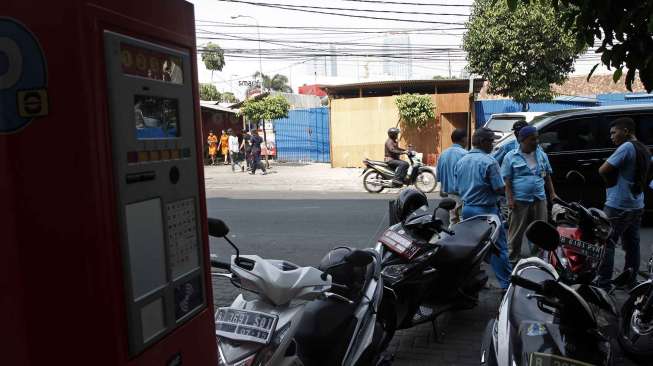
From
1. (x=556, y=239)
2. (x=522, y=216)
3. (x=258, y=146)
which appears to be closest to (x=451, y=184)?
(x=522, y=216)

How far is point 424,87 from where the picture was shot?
62.8 feet

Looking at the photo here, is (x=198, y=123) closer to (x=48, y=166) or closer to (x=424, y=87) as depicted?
(x=48, y=166)

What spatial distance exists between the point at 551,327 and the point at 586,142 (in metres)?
6.46

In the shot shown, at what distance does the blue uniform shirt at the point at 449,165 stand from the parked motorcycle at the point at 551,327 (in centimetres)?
333

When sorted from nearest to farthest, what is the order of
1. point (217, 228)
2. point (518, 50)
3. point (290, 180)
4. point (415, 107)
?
point (217, 228) → point (290, 180) → point (415, 107) → point (518, 50)

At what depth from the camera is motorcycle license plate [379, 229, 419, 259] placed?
383 cm

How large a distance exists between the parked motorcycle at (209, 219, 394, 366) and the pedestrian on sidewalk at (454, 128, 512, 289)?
191 centimetres

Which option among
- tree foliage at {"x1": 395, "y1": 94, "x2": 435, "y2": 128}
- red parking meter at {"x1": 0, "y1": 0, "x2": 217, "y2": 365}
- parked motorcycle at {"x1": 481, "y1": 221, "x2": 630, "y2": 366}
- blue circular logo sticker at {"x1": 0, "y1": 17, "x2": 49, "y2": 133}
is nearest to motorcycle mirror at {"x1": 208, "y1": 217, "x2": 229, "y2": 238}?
red parking meter at {"x1": 0, "y1": 0, "x2": 217, "y2": 365}

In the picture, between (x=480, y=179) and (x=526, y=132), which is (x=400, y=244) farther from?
(x=526, y=132)

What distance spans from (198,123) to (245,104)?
60.4 feet

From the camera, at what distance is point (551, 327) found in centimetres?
227

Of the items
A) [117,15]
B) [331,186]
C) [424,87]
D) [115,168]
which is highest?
[424,87]

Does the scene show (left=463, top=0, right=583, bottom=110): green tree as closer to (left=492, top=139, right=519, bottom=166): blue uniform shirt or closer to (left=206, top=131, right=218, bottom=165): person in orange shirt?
(left=492, top=139, right=519, bottom=166): blue uniform shirt

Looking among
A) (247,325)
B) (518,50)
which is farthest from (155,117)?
(518,50)
